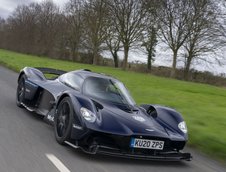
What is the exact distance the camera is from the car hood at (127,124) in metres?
6.51

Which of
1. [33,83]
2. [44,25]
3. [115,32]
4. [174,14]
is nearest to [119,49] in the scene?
[115,32]

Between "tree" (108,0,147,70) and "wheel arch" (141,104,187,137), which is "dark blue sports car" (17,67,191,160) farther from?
"tree" (108,0,147,70)

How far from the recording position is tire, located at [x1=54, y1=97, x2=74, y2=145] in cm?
689

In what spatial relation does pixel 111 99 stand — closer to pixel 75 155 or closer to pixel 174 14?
pixel 75 155

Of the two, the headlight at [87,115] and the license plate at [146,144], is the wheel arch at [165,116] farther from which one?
the headlight at [87,115]

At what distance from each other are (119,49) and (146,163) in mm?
49171

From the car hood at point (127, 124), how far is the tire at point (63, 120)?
517mm

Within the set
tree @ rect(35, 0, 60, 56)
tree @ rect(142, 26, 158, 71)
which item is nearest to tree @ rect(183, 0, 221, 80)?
tree @ rect(142, 26, 158, 71)

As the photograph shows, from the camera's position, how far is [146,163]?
6.66 metres

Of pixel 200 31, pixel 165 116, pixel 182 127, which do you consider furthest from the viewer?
pixel 200 31

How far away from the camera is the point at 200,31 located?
4253cm

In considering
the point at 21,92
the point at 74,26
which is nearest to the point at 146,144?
the point at 21,92

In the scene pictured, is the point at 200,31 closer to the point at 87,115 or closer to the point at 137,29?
the point at 137,29

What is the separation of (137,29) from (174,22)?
4.64 m
